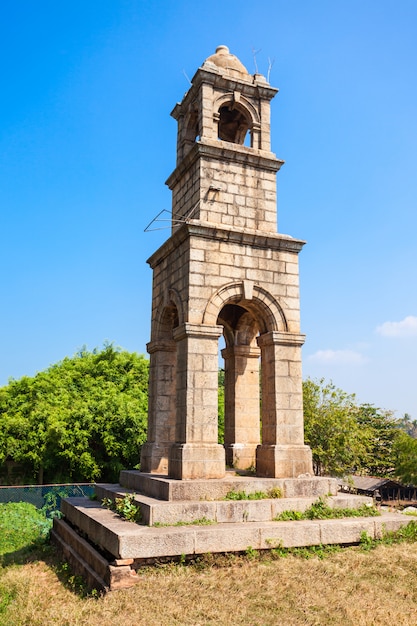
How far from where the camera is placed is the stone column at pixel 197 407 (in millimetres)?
9055

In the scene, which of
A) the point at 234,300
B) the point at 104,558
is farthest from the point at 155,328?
the point at 104,558

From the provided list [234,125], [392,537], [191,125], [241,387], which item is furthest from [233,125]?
[392,537]

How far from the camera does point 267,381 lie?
33.9 feet

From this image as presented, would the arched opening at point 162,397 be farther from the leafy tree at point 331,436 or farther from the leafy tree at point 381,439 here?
the leafy tree at point 381,439

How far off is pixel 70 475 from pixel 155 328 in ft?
49.6

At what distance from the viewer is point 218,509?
8250 millimetres

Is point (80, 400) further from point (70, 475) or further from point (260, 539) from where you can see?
point (260, 539)

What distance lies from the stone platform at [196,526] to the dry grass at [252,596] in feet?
0.96

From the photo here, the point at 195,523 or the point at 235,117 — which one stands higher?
the point at 235,117

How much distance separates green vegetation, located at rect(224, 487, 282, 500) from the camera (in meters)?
8.73

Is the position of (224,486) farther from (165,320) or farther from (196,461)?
(165,320)

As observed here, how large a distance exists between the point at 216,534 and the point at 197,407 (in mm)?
2486

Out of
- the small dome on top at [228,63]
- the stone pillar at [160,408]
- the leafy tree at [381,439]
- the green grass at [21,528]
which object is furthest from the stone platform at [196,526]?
the leafy tree at [381,439]

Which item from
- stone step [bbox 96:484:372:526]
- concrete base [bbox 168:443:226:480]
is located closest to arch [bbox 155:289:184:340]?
concrete base [bbox 168:443:226:480]
